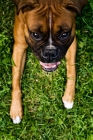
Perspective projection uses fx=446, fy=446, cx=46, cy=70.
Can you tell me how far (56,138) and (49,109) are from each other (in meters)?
0.34

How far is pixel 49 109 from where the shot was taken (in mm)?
5180

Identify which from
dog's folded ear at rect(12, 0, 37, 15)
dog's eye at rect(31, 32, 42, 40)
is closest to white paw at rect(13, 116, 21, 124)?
dog's eye at rect(31, 32, 42, 40)

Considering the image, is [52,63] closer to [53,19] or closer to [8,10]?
[53,19]

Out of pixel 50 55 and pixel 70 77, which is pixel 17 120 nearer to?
pixel 70 77

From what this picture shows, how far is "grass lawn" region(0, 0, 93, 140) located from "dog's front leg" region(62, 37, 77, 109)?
114 millimetres

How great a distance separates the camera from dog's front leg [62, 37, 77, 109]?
507cm

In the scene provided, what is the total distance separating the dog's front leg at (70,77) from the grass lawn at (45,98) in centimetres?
11

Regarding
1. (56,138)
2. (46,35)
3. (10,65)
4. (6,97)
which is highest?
(46,35)

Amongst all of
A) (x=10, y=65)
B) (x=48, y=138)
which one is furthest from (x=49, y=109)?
(x=10, y=65)

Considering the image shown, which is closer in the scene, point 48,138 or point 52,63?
point 52,63

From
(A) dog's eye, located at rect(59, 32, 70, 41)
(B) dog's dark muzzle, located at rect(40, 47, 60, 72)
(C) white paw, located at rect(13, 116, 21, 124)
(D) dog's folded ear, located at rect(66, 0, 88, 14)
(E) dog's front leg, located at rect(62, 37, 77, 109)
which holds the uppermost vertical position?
(D) dog's folded ear, located at rect(66, 0, 88, 14)

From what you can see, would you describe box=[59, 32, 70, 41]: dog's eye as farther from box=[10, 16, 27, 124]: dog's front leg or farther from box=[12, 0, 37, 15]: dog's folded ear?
box=[10, 16, 27, 124]: dog's front leg

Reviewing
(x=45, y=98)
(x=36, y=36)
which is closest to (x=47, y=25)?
(x=36, y=36)

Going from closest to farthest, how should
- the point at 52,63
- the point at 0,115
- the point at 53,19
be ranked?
1. the point at 53,19
2. the point at 52,63
3. the point at 0,115
